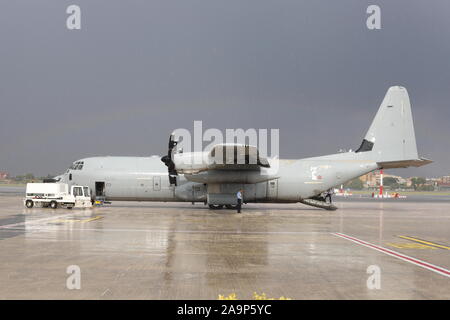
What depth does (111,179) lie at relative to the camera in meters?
26.3

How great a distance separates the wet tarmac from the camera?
6267mm

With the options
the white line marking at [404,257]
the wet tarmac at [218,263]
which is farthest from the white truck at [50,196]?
the white line marking at [404,257]

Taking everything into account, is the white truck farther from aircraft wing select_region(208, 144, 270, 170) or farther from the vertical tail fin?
the vertical tail fin

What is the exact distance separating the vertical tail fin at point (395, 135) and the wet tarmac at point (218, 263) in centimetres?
1303

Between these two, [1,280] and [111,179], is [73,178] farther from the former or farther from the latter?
[1,280]

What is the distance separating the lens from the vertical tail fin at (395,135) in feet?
87.5

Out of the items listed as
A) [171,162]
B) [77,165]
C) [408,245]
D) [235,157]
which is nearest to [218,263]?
[408,245]

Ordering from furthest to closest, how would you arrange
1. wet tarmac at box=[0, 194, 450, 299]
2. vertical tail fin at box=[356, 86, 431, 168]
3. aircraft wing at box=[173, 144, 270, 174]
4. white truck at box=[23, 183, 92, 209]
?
1. vertical tail fin at box=[356, 86, 431, 168]
2. white truck at box=[23, 183, 92, 209]
3. aircraft wing at box=[173, 144, 270, 174]
4. wet tarmac at box=[0, 194, 450, 299]

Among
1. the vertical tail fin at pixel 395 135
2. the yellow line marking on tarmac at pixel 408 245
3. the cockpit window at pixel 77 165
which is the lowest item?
the yellow line marking on tarmac at pixel 408 245

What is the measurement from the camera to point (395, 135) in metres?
26.8

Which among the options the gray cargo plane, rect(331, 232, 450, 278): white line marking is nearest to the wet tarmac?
rect(331, 232, 450, 278): white line marking

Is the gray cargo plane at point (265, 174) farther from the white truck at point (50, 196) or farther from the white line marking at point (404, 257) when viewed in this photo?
the white line marking at point (404, 257)

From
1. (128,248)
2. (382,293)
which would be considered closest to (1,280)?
(128,248)

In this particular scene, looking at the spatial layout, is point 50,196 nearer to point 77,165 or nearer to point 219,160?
point 77,165
